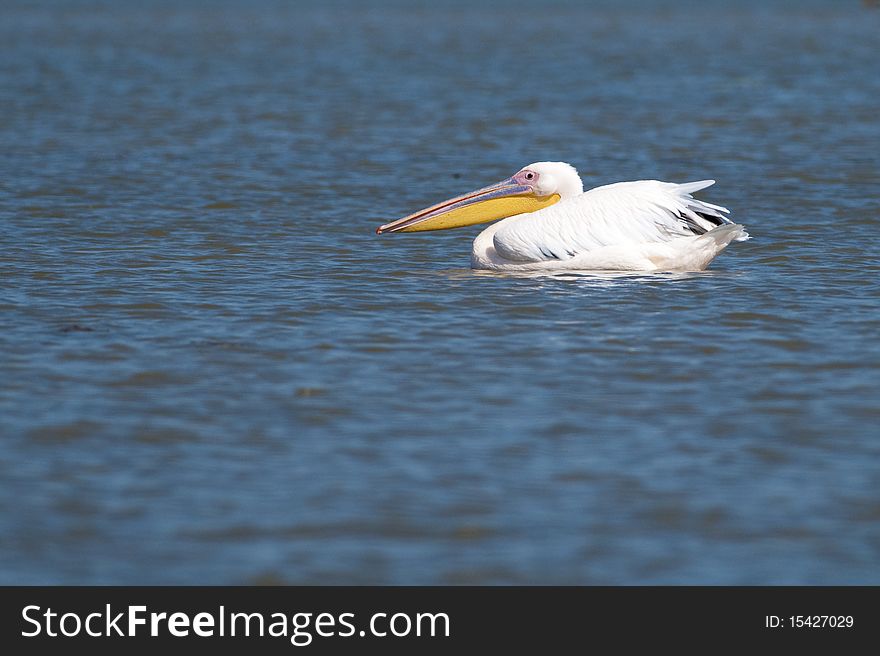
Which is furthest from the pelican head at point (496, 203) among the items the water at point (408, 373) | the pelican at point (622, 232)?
the pelican at point (622, 232)

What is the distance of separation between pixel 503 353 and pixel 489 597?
2.64 metres

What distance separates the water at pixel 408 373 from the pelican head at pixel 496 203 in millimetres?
256

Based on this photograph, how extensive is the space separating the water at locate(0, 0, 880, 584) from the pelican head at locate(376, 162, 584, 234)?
26 centimetres

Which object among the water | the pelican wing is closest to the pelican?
the pelican wing

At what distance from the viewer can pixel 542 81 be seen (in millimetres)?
23422

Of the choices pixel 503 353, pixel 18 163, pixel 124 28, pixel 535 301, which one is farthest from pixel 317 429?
pixel 124 28

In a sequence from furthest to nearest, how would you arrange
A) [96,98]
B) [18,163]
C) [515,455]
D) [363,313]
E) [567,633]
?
1. [96,98]
2. [18,163]
3. [363,313]
4. [515,455]
5. [567,633]

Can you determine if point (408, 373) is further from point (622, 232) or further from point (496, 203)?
point (496, 203)

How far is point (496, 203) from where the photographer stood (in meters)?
9.53

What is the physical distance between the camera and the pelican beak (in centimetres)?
949

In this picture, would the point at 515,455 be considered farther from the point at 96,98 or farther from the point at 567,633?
the point at 96,98

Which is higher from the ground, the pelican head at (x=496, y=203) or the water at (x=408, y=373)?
the pelican head at (x=496, y=203)

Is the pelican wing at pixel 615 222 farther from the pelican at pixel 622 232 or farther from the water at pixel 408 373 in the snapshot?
the water at pixel 408 373

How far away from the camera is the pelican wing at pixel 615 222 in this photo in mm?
8648
